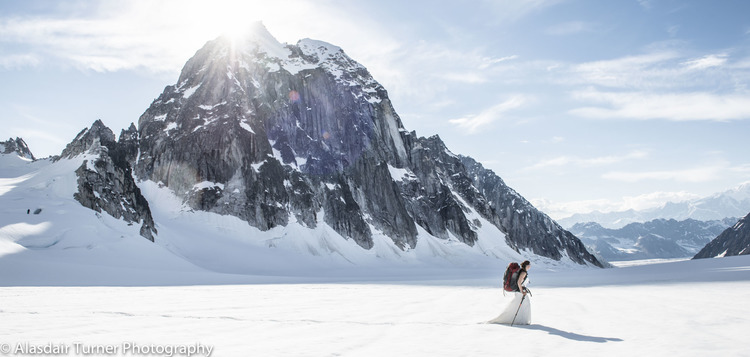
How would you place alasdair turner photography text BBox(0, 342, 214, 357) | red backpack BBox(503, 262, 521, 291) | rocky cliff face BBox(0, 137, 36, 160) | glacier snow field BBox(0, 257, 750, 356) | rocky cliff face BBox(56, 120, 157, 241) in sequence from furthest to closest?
rocky cliff face BBox(0, 137, 36, 160) < rocky cliff face BBox(56, 120, 157, 241) < red backpack BBox(503, 262, 521, 291) < glacier snow field BBox(0, 257, 750, 356) < alasdair turner photography text BBox(0, 342, 214, 357)

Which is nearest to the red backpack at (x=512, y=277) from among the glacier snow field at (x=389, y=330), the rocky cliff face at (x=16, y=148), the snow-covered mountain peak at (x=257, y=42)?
the glacier snow field at (x=389, y=330)

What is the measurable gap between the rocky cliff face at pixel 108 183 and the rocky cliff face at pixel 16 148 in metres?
45.7

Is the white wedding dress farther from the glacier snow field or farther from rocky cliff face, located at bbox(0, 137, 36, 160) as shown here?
rocky cliff face, located at bbox(0, 137, 36, 160)

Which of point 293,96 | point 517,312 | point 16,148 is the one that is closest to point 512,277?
point 517,312

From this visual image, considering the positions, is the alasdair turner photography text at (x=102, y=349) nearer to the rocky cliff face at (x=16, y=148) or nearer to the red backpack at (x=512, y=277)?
the red backpack at (x=512, y=277)

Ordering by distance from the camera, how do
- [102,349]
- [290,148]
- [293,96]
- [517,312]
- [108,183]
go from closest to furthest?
[102,349] → [517,312] → [108,183] → [290,148] → [293,96]

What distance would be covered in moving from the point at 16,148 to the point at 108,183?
7325cm

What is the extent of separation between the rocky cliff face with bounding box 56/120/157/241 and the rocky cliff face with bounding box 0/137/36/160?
45736 mm

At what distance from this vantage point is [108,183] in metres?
72.1

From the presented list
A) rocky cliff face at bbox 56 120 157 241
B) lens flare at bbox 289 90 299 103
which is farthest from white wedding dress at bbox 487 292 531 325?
lens flare at bbox 289 90 299 103

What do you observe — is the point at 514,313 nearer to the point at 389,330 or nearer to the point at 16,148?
the point at 389,330

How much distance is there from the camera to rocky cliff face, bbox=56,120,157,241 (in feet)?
222

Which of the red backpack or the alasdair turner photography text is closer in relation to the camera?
the alasdair turner photography text

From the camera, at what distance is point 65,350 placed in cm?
860
